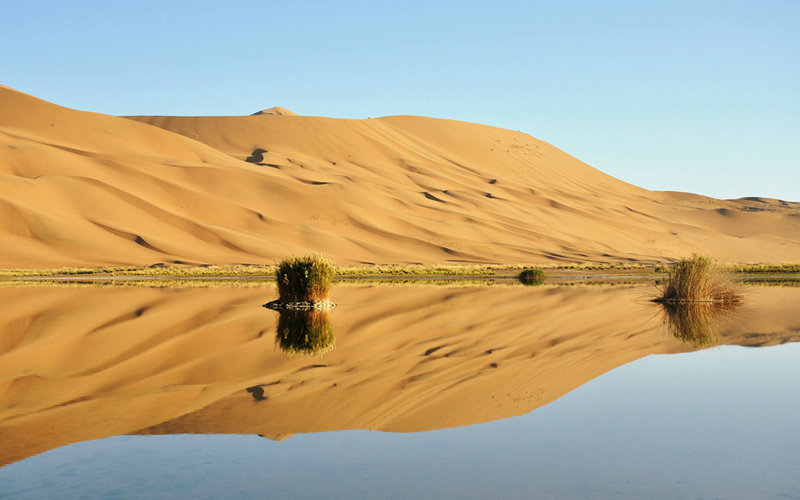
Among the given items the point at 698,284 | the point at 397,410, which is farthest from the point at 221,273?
the point at 397,410

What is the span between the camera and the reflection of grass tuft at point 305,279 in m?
22.2

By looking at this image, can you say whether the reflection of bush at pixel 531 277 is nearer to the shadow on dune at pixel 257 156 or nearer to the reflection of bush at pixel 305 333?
the reflection of bush at pixel 305 333

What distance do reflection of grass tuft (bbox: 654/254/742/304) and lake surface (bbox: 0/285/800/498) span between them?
6198 millimetres

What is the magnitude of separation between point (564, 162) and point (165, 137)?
63.2 meters

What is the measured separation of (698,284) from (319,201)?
170ft

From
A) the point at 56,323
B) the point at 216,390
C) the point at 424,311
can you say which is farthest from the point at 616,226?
the point at 216,390

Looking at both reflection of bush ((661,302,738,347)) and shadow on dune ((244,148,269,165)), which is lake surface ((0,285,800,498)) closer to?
reflection of bush ((661,302,738,347))

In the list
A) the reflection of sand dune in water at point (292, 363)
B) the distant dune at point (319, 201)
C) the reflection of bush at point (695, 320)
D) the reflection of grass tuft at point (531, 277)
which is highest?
the distant dune at point (319, 201)

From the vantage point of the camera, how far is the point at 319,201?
73.3m

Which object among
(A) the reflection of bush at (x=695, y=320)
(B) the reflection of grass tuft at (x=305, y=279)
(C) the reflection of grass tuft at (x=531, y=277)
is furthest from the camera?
(C) the reflection of grass tuft at (x=531, y=277)

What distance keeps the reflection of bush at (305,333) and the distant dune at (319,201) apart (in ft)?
109

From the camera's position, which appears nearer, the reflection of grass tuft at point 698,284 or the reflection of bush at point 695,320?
the reflection of bush at point 695,320

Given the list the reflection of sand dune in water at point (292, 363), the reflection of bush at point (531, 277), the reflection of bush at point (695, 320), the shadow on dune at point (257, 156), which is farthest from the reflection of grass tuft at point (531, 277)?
the shadow on dune at point (257, 156)

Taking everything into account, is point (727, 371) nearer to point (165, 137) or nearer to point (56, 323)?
point (56, 323)
